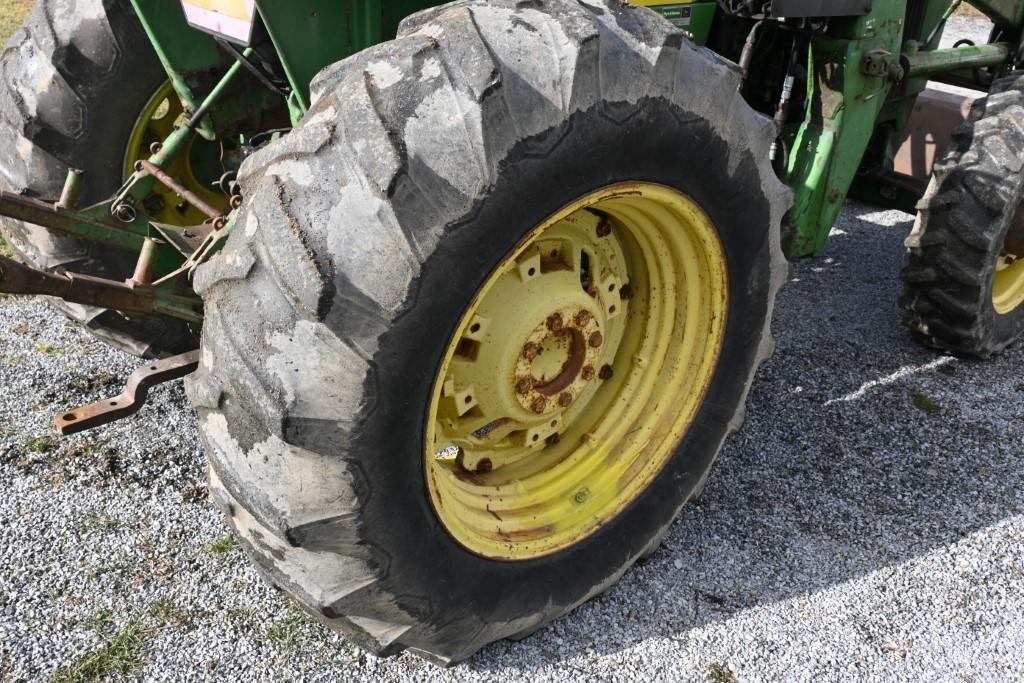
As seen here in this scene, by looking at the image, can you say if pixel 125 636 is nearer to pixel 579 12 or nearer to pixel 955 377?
pixel 579 12

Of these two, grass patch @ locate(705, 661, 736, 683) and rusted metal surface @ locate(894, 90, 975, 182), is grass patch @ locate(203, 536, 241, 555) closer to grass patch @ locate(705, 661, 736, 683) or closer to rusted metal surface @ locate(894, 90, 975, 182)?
grass patch @ locate(705, 661, 736, 683)

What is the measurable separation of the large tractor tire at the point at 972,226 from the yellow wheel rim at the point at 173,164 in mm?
2678

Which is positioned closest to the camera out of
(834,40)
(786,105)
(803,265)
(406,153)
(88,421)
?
(406,153)

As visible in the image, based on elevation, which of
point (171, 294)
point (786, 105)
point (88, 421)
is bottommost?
point (88, 421)

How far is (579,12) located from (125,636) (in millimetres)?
1931

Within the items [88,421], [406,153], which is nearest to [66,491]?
[88,421]

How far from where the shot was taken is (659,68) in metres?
1.86

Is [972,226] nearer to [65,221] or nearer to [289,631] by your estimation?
[289,631]

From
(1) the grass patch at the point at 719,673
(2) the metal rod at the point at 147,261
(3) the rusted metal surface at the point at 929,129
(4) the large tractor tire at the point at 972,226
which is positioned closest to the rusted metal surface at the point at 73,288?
(2) the metal rod at the point at 147,261

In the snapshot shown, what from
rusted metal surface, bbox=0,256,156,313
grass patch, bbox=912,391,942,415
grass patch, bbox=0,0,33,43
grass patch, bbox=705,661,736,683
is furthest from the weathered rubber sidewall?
grass patch, bbox=0,0,33,43

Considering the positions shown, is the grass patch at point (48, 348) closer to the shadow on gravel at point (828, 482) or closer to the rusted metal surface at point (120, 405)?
the rusted metal surface at point (120, 405)

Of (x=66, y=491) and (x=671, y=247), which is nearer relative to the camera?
(x=671, y=247)

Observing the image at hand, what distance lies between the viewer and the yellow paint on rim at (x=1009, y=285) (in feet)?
12.2

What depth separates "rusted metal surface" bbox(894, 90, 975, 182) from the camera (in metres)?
4.54
